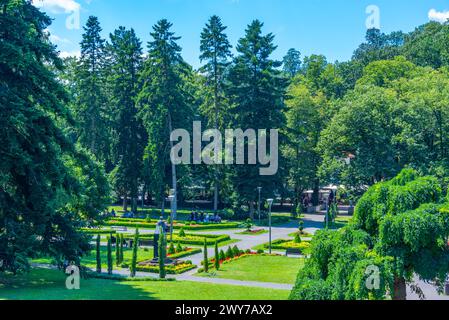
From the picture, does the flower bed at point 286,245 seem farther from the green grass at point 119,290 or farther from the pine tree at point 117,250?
the green grass at point 119,290

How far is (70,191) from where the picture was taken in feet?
67.3

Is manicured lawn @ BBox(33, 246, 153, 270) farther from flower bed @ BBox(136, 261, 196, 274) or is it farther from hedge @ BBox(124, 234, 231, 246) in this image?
hedge @ BBox(124, 234, 231, 246)

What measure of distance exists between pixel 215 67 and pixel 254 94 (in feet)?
17.1

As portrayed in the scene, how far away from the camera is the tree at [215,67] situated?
51.5m

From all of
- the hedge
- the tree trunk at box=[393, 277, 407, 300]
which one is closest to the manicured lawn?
the hedge

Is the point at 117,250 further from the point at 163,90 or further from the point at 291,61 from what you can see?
the point at 291,61

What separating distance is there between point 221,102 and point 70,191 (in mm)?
35894

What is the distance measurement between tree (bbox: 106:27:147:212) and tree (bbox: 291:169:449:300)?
45.4 metres

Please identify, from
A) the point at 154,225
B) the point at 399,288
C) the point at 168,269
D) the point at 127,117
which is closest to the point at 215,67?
the point at 127,117

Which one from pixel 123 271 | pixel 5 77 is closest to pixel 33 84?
pixel 5 77

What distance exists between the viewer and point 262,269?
26641 millimetres

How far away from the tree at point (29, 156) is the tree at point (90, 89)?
106 ft

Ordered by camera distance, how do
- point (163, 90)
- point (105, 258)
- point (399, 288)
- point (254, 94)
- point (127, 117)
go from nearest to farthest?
point (399, 288) → point (105, 258) → point (163, 90) → point (254, 94) → point (127, 117)

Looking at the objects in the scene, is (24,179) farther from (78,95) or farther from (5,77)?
(78,95)
